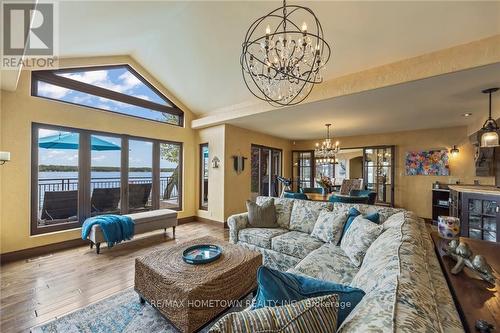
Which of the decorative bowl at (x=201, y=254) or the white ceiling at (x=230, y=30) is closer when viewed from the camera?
the decorative bowl at (x=201, y=254)

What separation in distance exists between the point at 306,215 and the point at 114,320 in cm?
248

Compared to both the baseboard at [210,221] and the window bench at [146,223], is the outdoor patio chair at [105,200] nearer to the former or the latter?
the window bench at [146,223]

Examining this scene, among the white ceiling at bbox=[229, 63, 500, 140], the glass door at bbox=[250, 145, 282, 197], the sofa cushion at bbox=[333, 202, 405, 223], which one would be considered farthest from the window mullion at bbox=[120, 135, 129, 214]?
the sofa cushion at bbox=[333, 202, 405, 223]

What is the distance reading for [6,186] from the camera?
10.9ft

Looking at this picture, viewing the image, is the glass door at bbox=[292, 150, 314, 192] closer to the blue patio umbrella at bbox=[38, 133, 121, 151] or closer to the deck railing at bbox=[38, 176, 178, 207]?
the deck railing at bbox=[38, 176, 178, 207]

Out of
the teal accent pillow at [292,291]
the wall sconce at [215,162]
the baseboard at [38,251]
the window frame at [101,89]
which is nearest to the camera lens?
the teal accent pillow at [292,291]

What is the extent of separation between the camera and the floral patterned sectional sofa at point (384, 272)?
2.47 feet

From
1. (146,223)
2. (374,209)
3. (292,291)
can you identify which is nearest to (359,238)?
(374,209)

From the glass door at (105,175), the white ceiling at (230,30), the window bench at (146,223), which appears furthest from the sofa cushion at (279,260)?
the glass door at (105,175)

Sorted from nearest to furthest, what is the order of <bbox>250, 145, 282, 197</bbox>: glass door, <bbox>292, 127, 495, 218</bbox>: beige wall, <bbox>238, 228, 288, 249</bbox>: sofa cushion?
<bbox>238, 228, 288, 249</bbox>: sofa cushion → <bbox>292, 127, 495, 218</bbox>: beige wall → <bbox>250, 145, 282, 197</bbox>: glass door

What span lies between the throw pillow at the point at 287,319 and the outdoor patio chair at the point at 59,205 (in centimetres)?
458

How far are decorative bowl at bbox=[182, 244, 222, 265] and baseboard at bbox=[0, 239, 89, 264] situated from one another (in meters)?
3.00

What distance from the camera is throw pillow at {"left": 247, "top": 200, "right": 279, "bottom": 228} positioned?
11.0 ft
